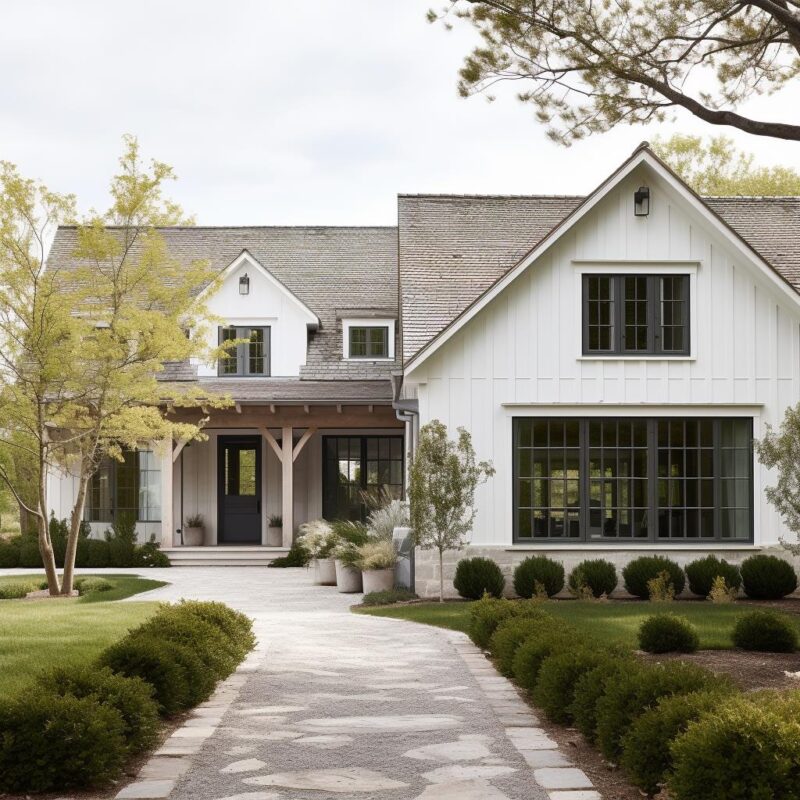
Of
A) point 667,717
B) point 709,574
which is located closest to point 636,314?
point 709,574

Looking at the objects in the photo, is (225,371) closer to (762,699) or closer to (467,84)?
(467,84)

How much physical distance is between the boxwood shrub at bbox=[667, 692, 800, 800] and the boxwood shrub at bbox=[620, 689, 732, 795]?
474mm

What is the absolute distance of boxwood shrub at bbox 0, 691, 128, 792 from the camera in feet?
19.7

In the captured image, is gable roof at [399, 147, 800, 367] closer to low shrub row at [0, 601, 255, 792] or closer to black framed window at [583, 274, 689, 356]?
black framed window at [583, 274, 689, 356]

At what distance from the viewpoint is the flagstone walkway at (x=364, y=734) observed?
6148mm

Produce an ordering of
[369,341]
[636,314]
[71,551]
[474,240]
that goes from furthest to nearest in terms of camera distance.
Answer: [369,341]
[474,240]
[71,551]
[636,314]

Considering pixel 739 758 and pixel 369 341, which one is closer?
pixel 739 758

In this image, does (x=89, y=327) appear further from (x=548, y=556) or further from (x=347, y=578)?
(x=548, y=556)

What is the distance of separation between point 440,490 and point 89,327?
599 centimetres

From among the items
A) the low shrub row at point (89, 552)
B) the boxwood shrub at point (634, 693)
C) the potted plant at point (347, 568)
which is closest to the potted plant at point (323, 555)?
the potted plant at point (347, 568)

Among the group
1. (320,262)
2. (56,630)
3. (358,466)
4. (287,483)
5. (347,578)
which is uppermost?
(320,262)

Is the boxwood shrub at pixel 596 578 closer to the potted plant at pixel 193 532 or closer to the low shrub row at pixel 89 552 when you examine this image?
the low shrub row at pixel 89 552

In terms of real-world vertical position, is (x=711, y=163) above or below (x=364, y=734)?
above

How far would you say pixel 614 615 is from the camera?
1403 centimetres
